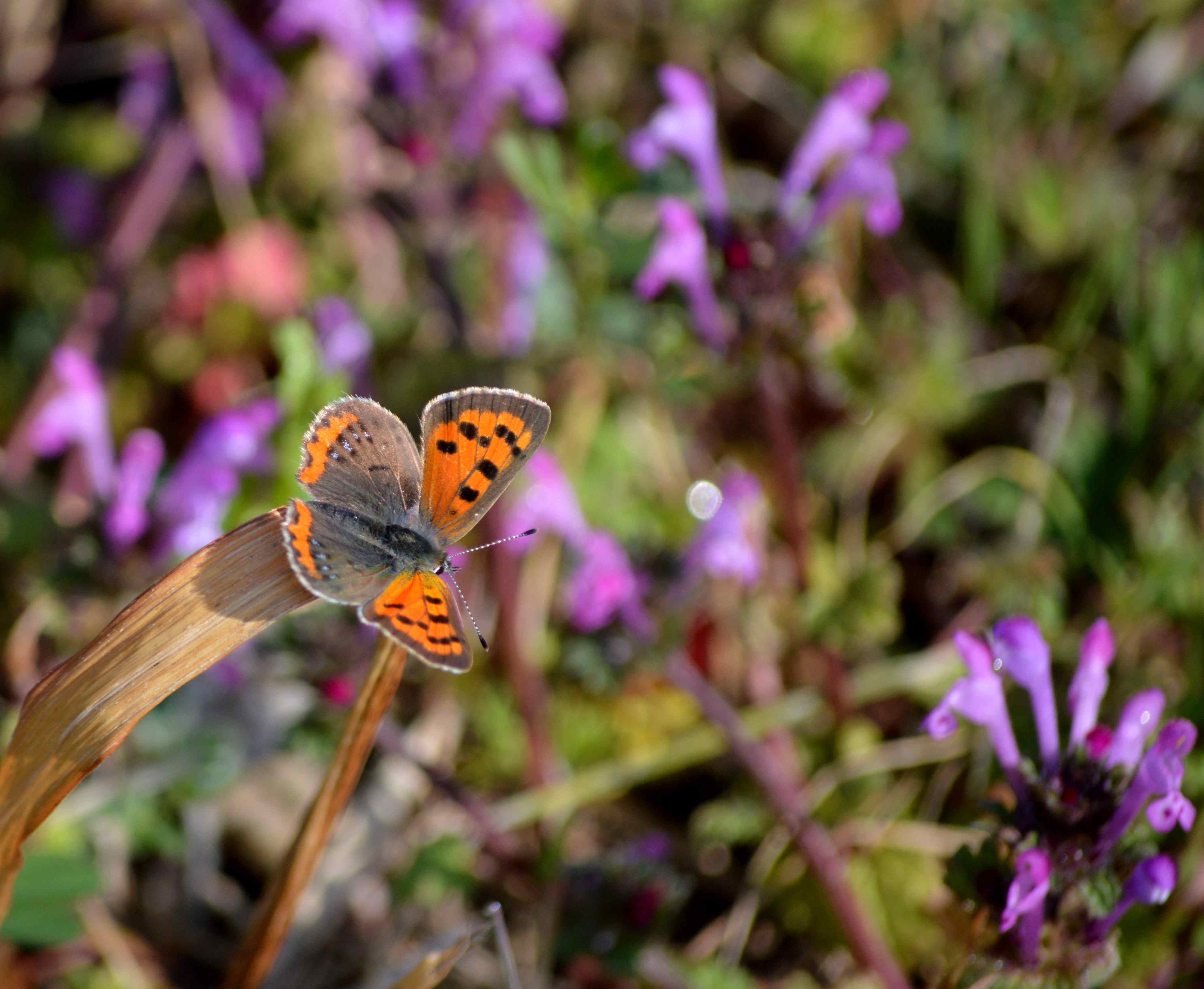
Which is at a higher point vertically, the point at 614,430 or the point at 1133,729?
the point at 1133,729

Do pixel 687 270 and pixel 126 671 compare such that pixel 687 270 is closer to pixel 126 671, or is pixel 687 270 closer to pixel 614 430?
pixel 614 430

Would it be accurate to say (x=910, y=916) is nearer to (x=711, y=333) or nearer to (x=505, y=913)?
(x=505, y=913)

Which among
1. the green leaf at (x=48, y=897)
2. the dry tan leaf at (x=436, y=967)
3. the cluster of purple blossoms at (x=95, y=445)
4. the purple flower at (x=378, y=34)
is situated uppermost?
the purple flower at (x=378, y=34)

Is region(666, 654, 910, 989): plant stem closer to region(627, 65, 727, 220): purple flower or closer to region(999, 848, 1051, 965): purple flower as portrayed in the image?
region(999, 848, 1051, 965): purple flower

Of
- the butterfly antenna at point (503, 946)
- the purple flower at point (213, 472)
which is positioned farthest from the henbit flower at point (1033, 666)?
the purple flower at point (213, 472)

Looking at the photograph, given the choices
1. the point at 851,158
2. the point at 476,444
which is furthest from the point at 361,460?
the point at 851,158

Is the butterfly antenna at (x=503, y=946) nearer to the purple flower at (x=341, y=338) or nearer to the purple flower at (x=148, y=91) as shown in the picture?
the purple flower at (x=341, y=338)
